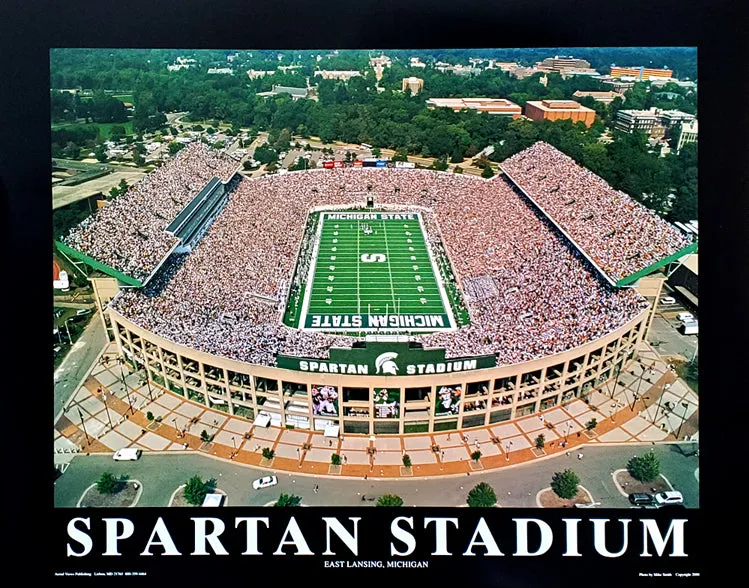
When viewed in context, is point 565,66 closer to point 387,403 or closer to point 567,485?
point 387,403

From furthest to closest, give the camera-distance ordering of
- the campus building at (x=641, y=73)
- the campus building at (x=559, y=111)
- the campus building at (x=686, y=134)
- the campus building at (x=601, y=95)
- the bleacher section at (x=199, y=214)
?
1. the bleacher section at (x=199, y=214)
2. the campus building at (x=559, y=111)
3. the campus building at (x=601, y=95)
4. the campus building at (x=641, y=73)
5. the campus building at (x=686, y=134)

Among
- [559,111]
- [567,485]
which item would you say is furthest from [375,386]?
[559,111]

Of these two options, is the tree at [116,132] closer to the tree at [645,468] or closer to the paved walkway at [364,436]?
the paved walkway at [364,436]

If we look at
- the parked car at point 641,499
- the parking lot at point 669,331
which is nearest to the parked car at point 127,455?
the parked car at point 641,499

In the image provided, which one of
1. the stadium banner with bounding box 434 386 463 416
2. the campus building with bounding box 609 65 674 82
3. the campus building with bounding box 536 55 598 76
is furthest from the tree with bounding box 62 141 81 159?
the campus building with bounding box 609 65 674 82

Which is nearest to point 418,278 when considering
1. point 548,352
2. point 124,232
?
point 548,352
